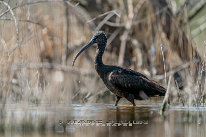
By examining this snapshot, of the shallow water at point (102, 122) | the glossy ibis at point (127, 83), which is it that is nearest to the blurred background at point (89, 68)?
the shallow water at point (102, 122)

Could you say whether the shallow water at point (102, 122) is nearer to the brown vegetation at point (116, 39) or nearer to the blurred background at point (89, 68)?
the blurred background at point (89, 68)

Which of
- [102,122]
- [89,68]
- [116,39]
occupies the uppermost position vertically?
[116,39]

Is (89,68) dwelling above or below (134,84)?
above

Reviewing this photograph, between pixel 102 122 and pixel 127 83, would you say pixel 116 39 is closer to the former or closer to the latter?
pixel 127 83

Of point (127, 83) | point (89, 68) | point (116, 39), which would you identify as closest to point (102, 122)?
point (127, 83)

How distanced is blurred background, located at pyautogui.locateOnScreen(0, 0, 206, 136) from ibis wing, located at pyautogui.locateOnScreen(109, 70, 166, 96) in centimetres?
33

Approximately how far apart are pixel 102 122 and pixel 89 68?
728cm

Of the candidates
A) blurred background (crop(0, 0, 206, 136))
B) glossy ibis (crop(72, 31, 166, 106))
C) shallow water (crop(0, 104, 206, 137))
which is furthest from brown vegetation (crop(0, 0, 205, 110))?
shallow water (crop(0, 104, 206, 137))

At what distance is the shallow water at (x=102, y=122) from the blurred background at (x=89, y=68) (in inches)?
0.6

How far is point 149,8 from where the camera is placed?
13.3 metres

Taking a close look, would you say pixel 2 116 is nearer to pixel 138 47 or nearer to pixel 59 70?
pixel 59 70

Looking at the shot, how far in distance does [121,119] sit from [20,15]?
9.30 feet

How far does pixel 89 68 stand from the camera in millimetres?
13883

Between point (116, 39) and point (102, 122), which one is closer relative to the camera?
point (102, 122)
